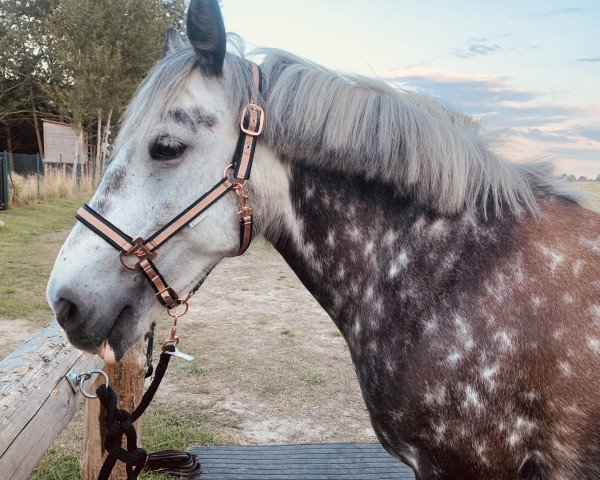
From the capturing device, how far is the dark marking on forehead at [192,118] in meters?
2.09

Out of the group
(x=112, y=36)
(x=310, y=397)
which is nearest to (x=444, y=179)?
(x=310, y=397)

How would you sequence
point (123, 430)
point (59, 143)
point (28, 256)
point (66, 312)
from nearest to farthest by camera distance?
1. point (66, 312)
2. point (123, 430)
3. point (28, 256)
4. point (59, 143)

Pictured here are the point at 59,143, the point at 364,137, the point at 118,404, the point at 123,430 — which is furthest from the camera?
the point at 59,143

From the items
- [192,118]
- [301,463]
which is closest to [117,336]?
[192,118]

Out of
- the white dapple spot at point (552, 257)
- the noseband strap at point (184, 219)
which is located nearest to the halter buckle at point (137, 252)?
the noseband strap at point (184, 219)

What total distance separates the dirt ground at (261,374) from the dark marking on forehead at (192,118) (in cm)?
72

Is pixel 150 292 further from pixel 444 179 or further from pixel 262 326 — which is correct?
pixel 262 326

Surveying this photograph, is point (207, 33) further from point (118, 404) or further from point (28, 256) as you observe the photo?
point (28, 256)

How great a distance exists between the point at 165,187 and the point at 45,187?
20831 millimetres

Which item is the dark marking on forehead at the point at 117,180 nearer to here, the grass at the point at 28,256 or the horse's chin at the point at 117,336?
the horse's chin at the point at 117,336

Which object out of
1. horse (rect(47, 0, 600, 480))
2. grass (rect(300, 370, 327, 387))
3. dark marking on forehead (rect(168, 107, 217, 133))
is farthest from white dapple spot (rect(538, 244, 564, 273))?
grass (rect(300, 370, 327, 387))

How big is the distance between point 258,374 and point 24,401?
371cm

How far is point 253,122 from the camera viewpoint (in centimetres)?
211

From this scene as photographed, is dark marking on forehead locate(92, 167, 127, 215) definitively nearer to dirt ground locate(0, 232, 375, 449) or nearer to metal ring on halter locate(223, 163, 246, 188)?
metal ring on halter locate(223, 163, 246, 188)
